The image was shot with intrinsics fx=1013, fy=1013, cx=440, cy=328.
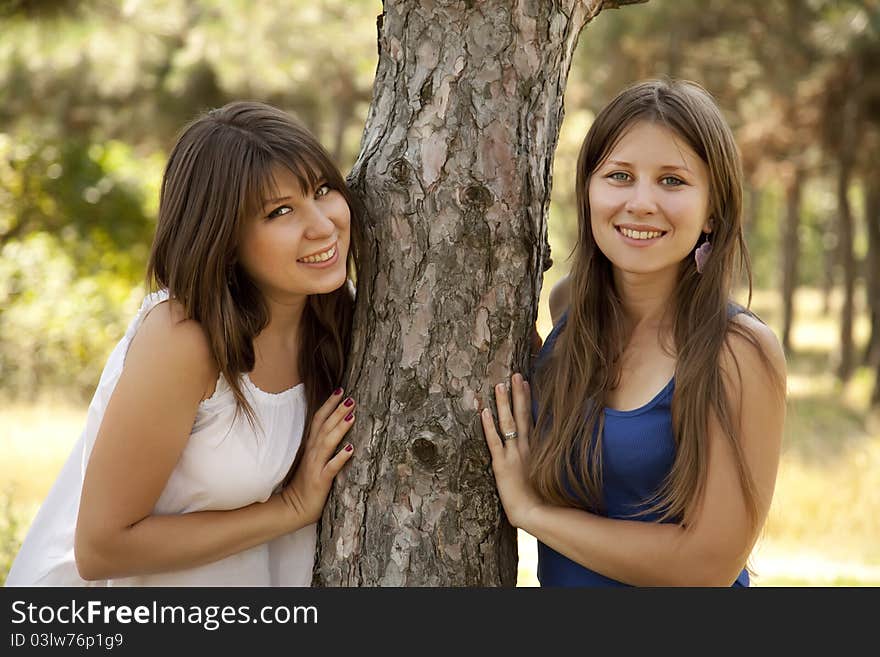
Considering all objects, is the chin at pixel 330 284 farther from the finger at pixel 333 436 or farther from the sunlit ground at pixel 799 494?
the sunlit ground at pixel 799 494

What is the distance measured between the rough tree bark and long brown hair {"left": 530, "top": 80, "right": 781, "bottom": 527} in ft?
0.48

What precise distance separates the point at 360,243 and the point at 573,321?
0.57 meters

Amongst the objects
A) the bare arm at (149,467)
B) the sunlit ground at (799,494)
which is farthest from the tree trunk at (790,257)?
the bare arm at (149,467)

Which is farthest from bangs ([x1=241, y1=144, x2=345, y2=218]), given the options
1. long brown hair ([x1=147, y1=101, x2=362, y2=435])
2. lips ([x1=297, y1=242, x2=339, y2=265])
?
lips ([x1=297, y1=242, x2=339, y2=265])

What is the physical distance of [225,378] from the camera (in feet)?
7.88

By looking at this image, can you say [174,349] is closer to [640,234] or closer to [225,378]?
[225,378]

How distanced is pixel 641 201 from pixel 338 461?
3.16ft

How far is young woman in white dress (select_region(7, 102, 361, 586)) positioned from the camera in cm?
232

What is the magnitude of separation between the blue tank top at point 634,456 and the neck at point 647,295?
0.24 metres

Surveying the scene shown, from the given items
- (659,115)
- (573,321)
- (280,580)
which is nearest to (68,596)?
(280,580)

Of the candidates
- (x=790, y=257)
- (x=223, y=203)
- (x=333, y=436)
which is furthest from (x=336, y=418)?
(x=790, y=257)

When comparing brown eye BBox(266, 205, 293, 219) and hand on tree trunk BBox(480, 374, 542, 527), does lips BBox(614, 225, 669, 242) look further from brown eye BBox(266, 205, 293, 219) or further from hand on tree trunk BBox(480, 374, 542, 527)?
brown eye BBox(266, 205, 293, 219)

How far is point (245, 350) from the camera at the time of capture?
2426 mm

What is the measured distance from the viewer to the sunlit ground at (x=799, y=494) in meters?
5.64
